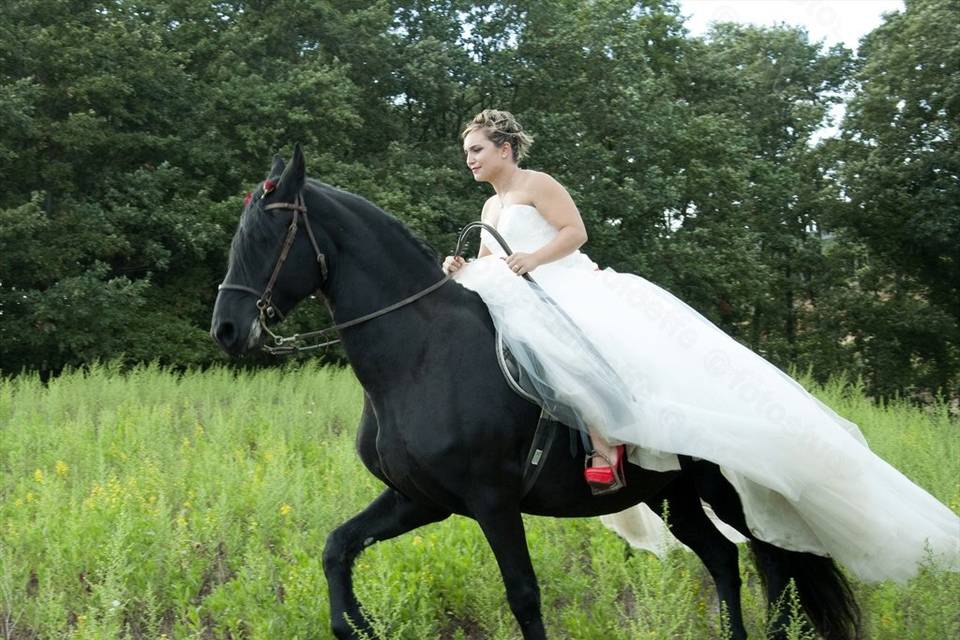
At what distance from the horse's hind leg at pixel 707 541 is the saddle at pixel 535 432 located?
2.66 feet

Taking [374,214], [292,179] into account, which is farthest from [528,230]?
[292,179]

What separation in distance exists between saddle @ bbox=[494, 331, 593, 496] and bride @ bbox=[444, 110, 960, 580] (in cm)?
4

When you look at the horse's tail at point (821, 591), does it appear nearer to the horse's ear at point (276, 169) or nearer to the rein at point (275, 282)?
the rein at point (275, 282)

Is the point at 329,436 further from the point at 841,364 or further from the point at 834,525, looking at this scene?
the point at 841,364

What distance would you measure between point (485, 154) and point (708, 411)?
5.49 ft

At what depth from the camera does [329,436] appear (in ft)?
33.6

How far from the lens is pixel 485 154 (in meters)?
4.85

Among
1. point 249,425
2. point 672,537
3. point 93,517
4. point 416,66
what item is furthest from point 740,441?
point 416,66

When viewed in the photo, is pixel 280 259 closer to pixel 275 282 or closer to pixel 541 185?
pixel 275 282

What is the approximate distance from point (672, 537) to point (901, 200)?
1034 inches

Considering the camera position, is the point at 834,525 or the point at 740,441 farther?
the point at 834,525

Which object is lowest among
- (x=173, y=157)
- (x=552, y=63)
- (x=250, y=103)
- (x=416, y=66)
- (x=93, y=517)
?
(x=93, y=517)

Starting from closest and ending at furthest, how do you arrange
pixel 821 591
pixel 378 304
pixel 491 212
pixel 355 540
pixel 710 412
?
pixel 710 412 < pixel 378 304 < pixel 355 540 < pixel 821 591 < pixel 491 212

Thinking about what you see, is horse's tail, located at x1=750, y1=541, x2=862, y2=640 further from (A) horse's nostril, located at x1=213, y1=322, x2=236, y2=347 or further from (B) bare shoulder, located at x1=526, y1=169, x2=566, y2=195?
(A) horse's nostril, located at x1=213, y1=322, x2=236, y2=347
